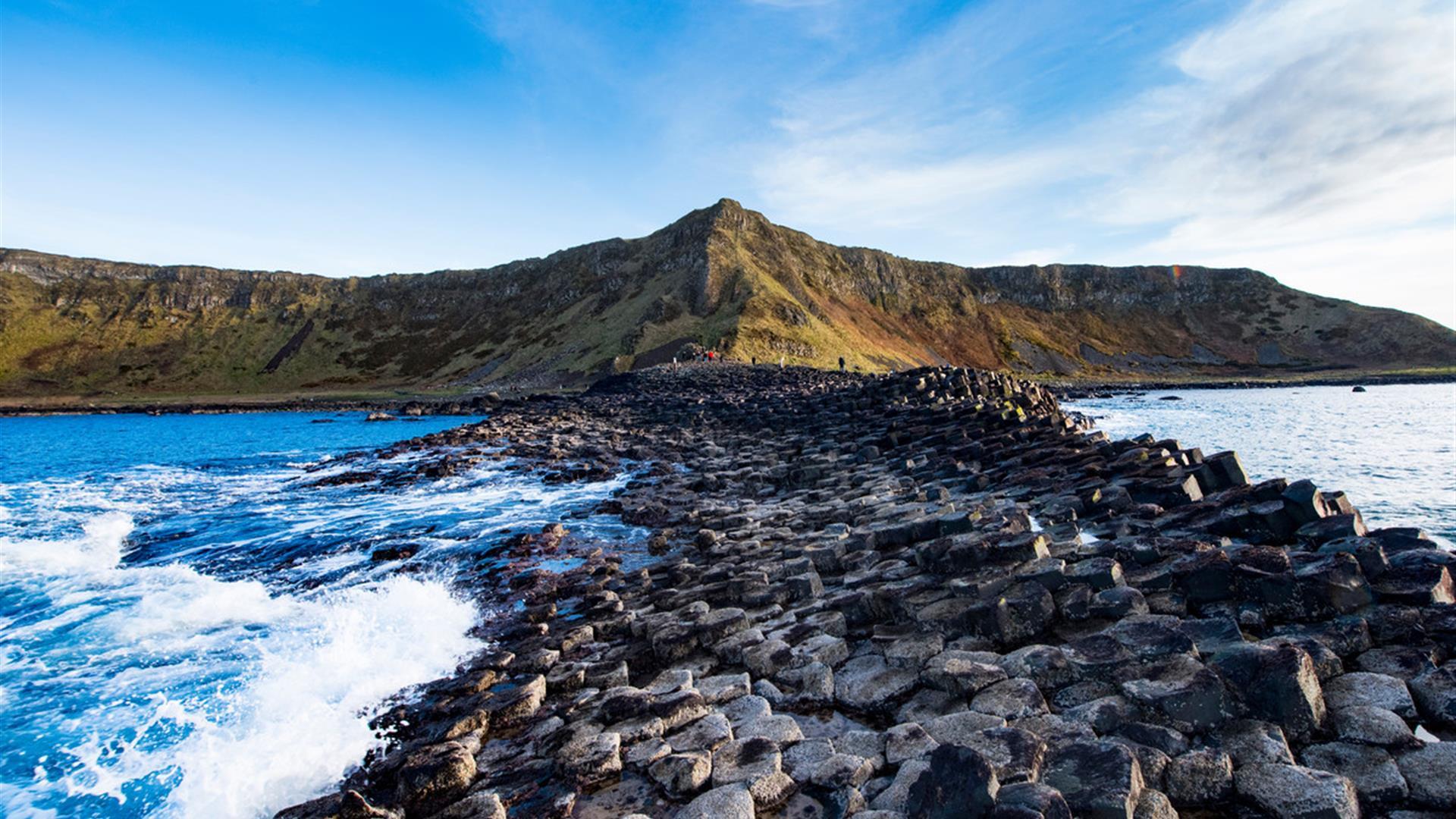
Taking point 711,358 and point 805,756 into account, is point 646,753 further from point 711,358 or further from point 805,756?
point 711,358

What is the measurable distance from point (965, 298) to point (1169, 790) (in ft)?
500

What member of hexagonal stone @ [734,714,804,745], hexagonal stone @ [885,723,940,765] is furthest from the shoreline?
hexagonal stone @ [885,723,940,765]

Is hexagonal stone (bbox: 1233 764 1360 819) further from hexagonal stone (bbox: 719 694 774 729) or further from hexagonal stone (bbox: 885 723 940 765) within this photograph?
hexagonal stone (bbox: 719 694 774 729)

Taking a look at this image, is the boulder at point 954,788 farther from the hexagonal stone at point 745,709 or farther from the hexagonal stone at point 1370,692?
the hexagonal stone at point 1370,692

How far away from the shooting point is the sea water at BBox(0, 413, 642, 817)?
23.9ft

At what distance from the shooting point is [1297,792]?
167 inches

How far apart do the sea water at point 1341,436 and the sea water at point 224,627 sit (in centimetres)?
2097

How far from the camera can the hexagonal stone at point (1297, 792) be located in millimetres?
4070

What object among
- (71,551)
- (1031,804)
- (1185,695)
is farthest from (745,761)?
(71,551)

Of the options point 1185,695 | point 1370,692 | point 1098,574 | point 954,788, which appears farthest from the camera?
point 1098,574

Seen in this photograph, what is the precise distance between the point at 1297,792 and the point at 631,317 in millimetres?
102954

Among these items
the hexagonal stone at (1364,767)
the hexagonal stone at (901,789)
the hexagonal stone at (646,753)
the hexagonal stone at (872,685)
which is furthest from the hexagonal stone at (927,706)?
the hexagonal stone at (1364,767)

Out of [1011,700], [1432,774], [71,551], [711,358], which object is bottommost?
[71,551]

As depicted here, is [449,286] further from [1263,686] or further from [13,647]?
[1263,686]
